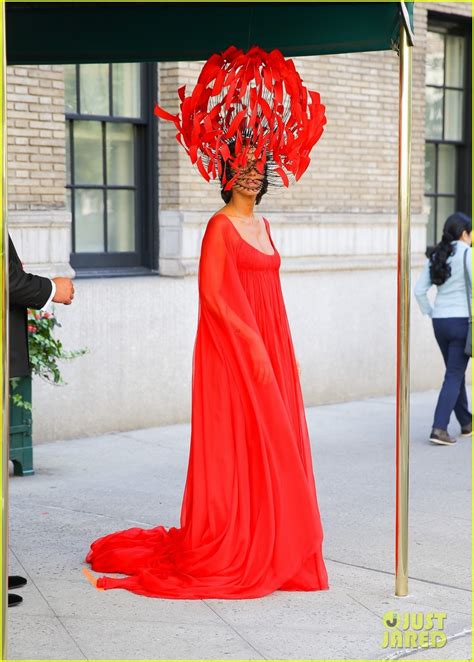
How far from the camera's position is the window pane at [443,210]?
13.1 m

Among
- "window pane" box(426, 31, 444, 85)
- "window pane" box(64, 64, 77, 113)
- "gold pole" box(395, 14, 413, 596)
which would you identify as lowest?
"gold pole" box(395, 14, 413, 596)

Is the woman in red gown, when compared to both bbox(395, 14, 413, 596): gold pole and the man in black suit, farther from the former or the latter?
the man in black suit

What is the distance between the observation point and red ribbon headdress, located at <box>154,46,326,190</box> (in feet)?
17.3

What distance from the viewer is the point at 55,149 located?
883cm

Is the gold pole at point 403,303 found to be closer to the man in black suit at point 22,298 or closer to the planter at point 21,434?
the man in black suit at point 22,298

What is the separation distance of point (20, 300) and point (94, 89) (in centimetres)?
507

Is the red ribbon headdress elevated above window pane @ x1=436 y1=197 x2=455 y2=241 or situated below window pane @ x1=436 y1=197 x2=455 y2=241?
above

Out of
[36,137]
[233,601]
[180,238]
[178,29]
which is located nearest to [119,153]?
[180,238]

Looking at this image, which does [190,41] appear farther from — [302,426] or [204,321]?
[302,426]

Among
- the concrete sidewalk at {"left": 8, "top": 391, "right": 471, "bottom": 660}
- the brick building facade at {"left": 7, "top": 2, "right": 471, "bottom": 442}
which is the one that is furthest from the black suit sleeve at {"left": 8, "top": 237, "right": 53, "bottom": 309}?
the brick building facade at {"left": 7, "top": 2, "right": 471, "bottom": 442}

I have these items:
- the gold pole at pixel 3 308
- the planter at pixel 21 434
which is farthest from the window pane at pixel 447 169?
the gold pole at pixel 3 308

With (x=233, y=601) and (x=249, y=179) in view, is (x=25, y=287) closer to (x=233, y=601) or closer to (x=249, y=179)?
(x=249, y=179)

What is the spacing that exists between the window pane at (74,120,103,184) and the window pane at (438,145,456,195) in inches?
194

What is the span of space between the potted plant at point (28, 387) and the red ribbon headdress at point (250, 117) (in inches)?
104
